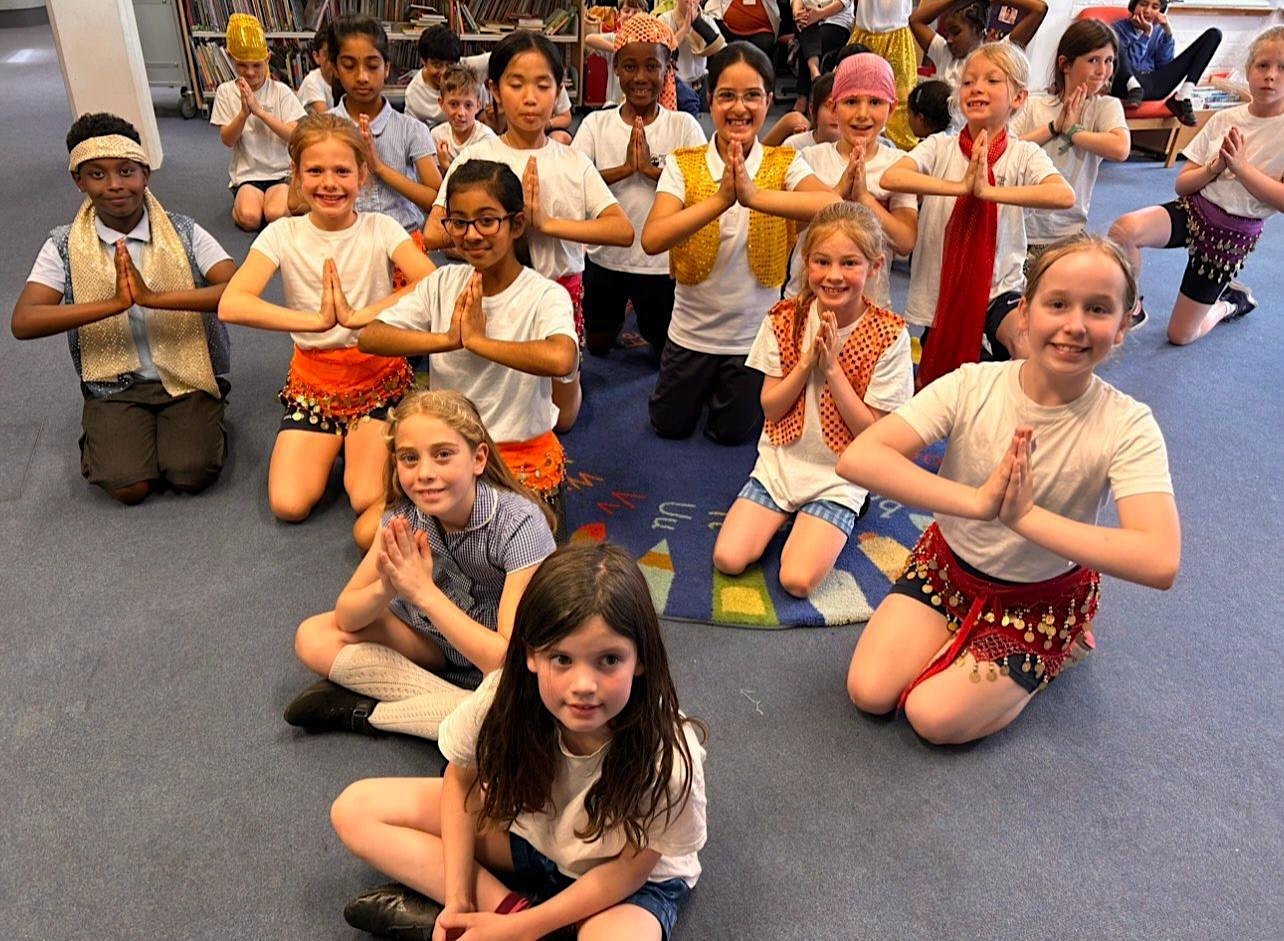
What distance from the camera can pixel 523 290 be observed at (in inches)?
84.4

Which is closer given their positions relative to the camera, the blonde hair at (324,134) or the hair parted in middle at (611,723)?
the hair parted in middle at (611,723)

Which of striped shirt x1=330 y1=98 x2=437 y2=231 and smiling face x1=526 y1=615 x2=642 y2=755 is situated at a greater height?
striped shirt x1=330 y1=98 x2=437 y2=231

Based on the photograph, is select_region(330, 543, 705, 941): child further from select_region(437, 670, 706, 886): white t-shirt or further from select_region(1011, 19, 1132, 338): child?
select_region(1011, 19, 1132, 338): child

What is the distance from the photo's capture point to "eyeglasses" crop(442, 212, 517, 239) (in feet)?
6.66

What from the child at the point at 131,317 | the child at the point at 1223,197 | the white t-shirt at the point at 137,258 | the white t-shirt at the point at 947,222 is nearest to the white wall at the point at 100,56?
the child at the point at 131,317

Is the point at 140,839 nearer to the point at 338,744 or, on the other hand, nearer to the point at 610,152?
the point at 338,744

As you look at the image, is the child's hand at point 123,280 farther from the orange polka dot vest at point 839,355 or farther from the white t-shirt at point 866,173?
the white t-shirt at point 866,173

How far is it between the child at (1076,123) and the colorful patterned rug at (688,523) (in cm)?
84

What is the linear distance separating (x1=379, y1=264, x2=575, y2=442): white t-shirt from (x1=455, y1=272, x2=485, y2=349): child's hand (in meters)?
0.08

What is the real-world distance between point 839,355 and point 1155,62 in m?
5.08

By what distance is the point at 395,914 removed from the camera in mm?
1424

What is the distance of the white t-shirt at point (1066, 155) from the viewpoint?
120 inches

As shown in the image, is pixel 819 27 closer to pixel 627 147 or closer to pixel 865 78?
pixel 627 147

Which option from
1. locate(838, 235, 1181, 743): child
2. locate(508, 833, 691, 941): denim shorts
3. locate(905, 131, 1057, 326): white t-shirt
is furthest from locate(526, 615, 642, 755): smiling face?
locate(905, 131, 1057, 326): white t-shirt
